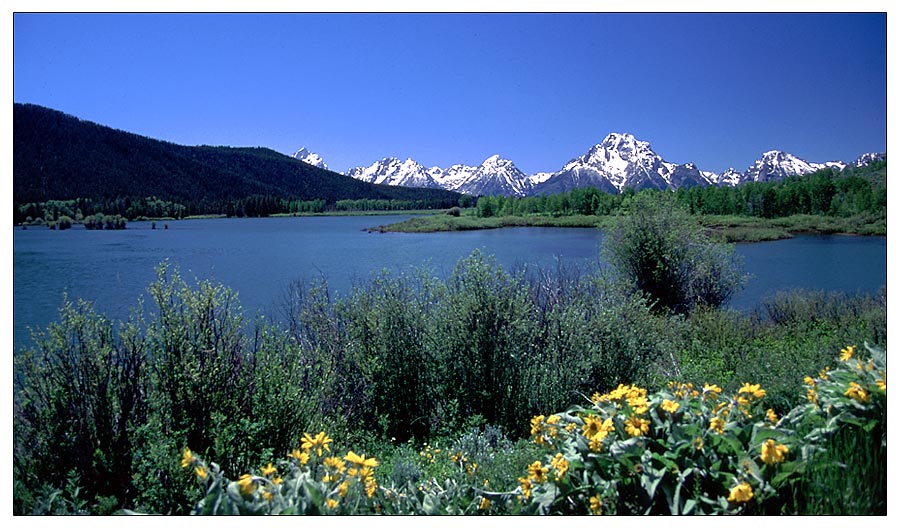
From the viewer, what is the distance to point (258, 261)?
18438 mm

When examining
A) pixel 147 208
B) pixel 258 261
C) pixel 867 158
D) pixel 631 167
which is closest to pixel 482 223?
pixel 631 167

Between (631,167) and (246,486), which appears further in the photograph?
(631,167)

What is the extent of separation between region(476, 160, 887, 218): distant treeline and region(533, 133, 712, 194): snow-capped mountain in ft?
2.90

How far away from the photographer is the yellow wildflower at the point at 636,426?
2.68 m

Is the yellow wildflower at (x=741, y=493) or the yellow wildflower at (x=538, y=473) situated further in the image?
the yellow wildflower at (x=538, y=473)

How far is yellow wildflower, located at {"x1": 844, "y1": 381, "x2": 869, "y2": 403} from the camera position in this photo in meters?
2.74

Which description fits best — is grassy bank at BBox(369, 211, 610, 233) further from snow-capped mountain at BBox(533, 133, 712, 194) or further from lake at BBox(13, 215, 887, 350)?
lake at BBox(13, 215, 887, 350)

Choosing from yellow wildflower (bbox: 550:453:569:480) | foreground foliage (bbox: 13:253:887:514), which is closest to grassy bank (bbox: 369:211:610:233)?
foreground foliage (bbox: 13:253:887:514)

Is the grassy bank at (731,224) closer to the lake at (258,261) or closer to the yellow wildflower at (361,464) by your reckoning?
the lake at (258,261)

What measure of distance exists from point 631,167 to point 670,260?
6.37m

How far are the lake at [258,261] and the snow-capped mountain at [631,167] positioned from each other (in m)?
2.76

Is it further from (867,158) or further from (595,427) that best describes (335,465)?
(867,158)

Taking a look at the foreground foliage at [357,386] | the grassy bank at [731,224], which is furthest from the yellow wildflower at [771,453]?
the grassy bank at [731,224]
